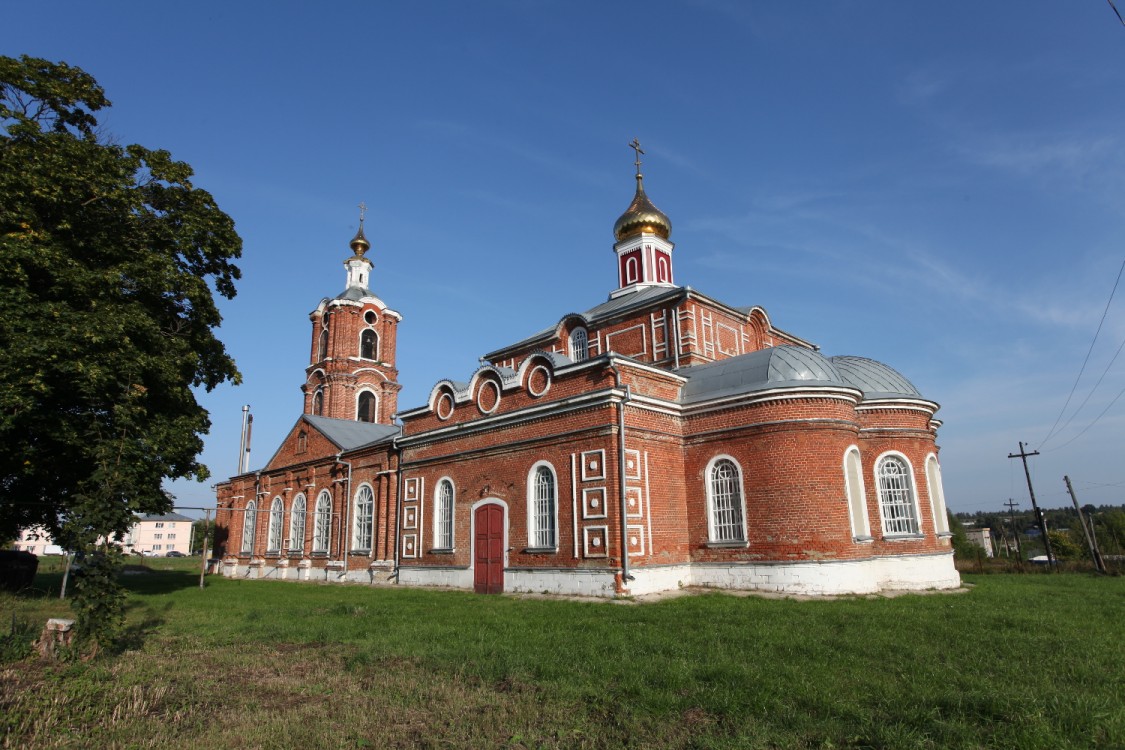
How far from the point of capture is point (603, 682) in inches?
273

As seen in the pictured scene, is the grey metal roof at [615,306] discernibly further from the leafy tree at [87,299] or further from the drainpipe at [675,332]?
the leafy tree at [87,299]

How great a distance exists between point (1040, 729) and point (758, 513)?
33.9ft

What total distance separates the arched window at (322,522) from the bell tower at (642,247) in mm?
13704

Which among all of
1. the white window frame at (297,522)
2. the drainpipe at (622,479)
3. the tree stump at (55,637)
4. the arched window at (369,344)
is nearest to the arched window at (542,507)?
the drainpipe at (622,479)

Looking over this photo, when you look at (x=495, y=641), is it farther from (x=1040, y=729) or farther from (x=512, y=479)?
(x=512, y=479)

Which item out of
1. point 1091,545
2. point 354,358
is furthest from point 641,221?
point 1091,545

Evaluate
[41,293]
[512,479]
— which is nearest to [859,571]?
[512,479]

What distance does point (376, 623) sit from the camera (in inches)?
460

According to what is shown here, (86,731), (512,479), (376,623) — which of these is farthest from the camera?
(512,479)

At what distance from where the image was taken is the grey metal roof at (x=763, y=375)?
15.7 metres

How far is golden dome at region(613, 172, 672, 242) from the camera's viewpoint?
25875 mm

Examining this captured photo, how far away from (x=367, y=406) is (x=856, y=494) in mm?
25462

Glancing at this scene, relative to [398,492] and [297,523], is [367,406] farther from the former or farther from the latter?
[398,492]

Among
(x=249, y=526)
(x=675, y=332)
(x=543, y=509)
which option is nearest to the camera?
(x=543, y=509)
